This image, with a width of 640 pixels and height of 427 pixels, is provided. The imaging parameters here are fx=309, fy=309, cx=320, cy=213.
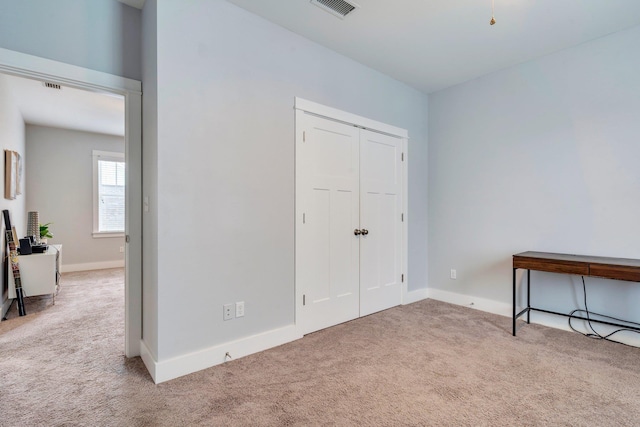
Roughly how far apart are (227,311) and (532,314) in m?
3.06

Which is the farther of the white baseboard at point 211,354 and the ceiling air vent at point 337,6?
the ceiling air vent at point 337,6

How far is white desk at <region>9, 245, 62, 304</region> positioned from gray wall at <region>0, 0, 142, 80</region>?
9.11ft

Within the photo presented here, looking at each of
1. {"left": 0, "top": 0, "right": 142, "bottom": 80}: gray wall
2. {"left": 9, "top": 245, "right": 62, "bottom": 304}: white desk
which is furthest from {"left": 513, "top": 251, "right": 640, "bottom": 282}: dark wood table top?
{"left": 9, "top": 245, "right": 62, "bottom": 304}: white desk

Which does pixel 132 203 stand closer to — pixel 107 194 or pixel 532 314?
pixel 532 314

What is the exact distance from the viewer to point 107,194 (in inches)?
252

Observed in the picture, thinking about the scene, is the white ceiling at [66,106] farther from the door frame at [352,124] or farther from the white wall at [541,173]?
the white wall at [541,173]

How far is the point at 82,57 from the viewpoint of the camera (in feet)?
7.12

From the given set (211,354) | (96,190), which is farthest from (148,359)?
(96,190)

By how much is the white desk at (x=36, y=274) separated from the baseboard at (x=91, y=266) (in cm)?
259

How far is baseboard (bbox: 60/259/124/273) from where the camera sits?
593 centimetres

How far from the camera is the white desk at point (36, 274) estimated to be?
3.63 meters

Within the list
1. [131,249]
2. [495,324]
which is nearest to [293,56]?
[131,249]

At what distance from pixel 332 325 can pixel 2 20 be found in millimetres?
3337

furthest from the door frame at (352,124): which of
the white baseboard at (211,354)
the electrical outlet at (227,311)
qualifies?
the electrical outlet at (227,311)
